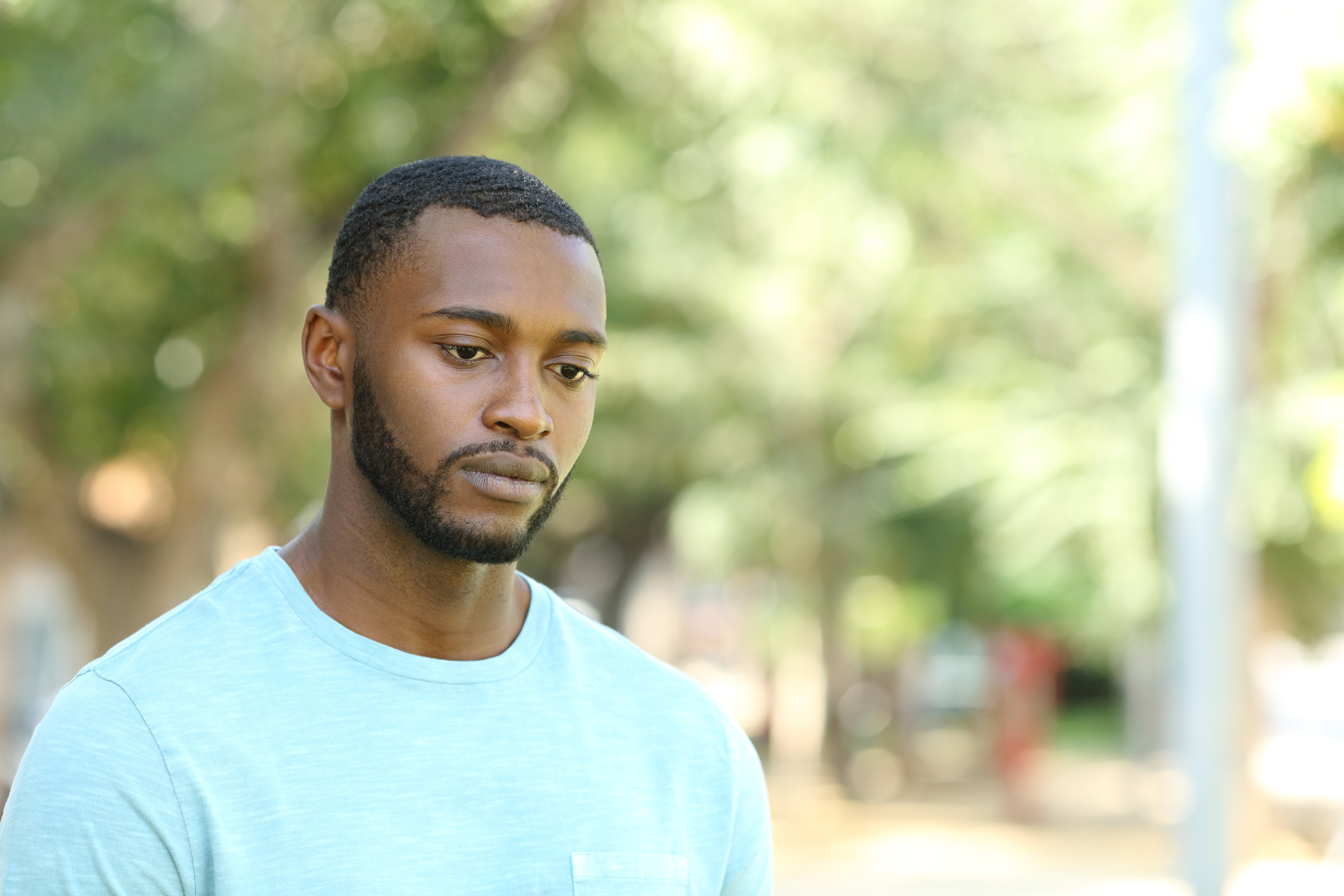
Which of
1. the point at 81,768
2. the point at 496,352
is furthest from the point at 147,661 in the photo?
the point at 496,352

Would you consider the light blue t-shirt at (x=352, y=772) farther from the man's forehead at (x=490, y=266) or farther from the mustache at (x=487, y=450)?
the man's forehead at (x=490, y=266)

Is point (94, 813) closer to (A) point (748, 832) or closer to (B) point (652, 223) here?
(A) point (748, 832)

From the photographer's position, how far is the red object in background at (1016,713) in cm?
1811

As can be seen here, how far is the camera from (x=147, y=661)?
1668 mm

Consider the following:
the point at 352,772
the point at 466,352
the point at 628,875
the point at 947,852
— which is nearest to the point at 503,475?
the point at 466,352

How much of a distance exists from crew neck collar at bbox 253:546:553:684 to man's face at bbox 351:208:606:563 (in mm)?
127

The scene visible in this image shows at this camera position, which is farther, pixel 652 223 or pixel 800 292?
pixel 800 292

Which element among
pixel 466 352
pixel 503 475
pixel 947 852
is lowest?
pixel 503 475

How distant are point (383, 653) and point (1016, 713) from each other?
17.4 meters

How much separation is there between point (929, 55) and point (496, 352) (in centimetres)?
1041

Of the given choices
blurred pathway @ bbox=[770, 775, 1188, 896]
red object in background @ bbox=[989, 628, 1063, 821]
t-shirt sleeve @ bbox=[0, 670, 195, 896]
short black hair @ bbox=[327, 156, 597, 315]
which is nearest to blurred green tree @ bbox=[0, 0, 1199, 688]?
blurred pathway @ bbox=[770, 775, 1188, 896]

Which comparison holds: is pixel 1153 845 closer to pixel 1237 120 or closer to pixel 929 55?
pixel 929 55

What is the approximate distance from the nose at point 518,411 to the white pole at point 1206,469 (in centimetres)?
506

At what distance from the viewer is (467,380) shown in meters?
1.79
